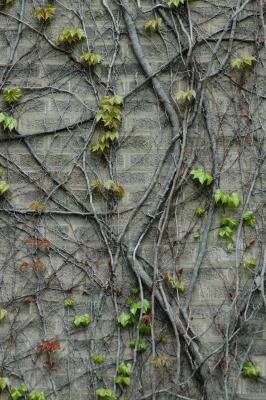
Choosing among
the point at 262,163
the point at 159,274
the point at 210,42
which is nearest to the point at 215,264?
the point at 159,274

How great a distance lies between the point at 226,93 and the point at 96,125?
80 centimetres

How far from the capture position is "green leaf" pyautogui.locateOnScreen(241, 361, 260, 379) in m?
3.62

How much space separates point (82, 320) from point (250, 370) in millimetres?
982

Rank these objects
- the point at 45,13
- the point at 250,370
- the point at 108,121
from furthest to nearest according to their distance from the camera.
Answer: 1. the point at 45,13
2. the point at 108,121
3. the point at 250,370

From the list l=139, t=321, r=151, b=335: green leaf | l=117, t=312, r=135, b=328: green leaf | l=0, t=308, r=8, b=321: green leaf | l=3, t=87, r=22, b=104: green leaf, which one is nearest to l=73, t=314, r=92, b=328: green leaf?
l=117, t=312, r=135, b=328: green leaf

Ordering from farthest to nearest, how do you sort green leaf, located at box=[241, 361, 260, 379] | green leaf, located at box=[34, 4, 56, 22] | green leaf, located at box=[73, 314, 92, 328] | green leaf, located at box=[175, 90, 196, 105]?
green leaf, located at box=[34, 4, 56, 22], green leaf, located at box=[175, 90, 196, 105], green leaf, located at box=[73, 314, 92, 328], green leaf, located at box=[241, 361, 260, 379]

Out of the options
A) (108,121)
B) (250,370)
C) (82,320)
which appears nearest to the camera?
(250,370)

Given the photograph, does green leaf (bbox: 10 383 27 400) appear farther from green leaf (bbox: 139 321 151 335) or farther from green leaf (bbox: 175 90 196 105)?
green leaf (bbox: 175 90 196 105)

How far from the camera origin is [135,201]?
3875 millimetres

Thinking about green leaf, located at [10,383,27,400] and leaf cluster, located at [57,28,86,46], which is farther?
leaf cluster, located at [57,28,86,46]

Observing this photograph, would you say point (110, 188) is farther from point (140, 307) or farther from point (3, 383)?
point (3, 383)

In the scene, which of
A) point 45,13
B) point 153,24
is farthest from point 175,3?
point 45,13

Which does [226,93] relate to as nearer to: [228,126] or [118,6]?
[228,126]

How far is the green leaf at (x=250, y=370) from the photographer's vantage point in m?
3.62
